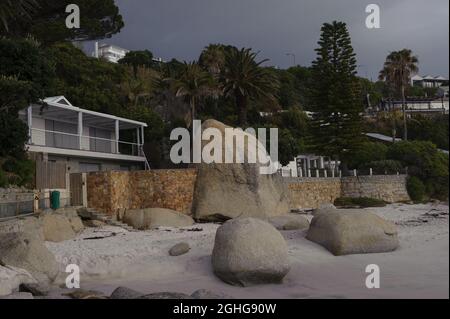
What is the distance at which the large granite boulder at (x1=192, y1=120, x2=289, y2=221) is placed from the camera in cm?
1881

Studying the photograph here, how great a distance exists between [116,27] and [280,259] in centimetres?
2523

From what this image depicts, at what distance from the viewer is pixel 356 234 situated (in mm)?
11164

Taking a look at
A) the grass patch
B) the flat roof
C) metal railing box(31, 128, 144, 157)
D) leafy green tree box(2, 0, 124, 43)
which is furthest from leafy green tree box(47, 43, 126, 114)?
the grass patch

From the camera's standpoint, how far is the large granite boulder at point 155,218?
17562mm

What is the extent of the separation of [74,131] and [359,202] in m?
16.4

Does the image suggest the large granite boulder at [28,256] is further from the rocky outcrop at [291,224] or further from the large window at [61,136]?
the large window at [61,136]

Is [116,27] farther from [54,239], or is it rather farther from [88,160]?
[54,239]

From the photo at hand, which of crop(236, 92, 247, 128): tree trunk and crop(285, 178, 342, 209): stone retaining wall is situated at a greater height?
crop(236, 92, 247, 128): tree trunk

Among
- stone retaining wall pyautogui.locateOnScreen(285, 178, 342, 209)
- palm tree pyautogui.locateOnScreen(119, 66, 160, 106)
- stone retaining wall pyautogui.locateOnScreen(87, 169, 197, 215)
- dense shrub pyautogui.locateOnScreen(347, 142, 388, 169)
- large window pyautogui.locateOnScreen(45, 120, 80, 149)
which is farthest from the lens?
palm tree pyautogui.locateOnScreen(119, 66, 160, 106)

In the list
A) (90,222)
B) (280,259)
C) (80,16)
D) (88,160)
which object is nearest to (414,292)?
(280,259)

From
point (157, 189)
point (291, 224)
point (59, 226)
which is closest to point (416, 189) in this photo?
point (291, 224)

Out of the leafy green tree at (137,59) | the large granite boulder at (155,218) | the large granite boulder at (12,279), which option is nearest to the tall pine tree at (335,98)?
the large granite boulder at (155,218)

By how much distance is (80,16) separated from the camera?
28.8 metres

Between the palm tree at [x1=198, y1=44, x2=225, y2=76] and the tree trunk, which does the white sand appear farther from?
the palm tree at [x1=198, y1=44, x2=225, y2=76]
